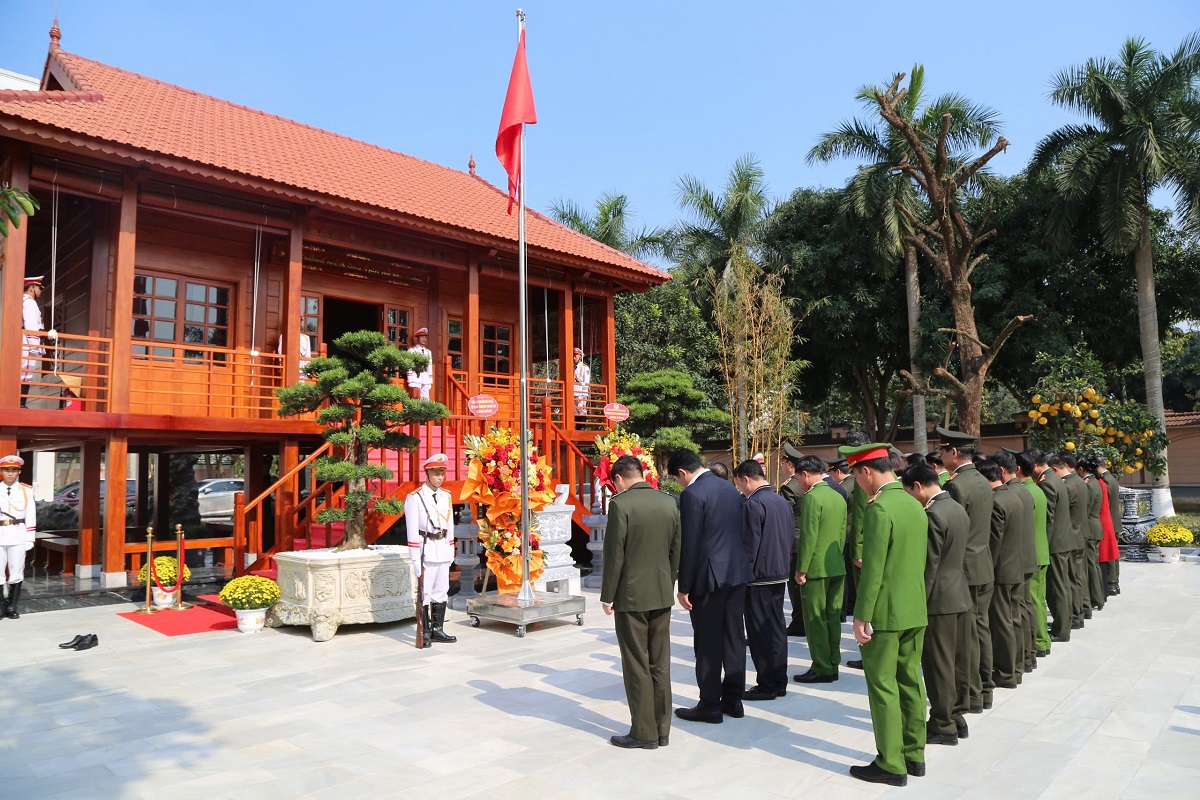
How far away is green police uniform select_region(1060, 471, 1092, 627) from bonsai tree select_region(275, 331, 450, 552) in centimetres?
635

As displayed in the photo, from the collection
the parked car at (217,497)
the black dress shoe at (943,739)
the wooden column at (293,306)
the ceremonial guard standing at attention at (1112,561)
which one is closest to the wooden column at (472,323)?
the wooden column at (293,306)

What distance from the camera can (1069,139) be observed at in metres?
19.8

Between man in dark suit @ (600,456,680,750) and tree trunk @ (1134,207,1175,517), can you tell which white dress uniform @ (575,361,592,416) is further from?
tree trunk @ (1134,207,1175,517)

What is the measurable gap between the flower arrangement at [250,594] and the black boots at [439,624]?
171 centimetres

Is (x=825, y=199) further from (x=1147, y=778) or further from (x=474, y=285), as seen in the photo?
(x=1147, y=778)

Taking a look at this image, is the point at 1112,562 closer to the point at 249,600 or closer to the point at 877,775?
the point at 877,775

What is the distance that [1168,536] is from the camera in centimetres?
1298

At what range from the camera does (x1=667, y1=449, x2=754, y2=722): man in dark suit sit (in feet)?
16.5

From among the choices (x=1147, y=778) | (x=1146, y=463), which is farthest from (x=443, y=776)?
(x=1146, y=463)

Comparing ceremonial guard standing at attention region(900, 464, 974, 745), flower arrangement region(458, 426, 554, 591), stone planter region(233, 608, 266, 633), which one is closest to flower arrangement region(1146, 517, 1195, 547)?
flower arrangement region(458, 426, 554, 591)

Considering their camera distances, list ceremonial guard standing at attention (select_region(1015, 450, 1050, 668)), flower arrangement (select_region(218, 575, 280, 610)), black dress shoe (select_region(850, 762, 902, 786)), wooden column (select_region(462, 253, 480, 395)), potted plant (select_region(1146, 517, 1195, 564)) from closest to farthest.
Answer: black dress shoe (select_region(850, 762, 902, 786))
ceremonial guard standing at attention (select_region(1015, 450, 1050, 668))
flower arrangement (select_region(218, 575, 280, 610))
potted plant (select_region(1146, 517, 1195, 564))
wooden column (select_region(462, 253, 480, 395))

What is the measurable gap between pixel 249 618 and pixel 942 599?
6471mm

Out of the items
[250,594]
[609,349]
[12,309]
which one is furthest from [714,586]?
[609,349]

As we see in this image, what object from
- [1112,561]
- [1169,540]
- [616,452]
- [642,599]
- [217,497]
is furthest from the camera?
[217,497]
